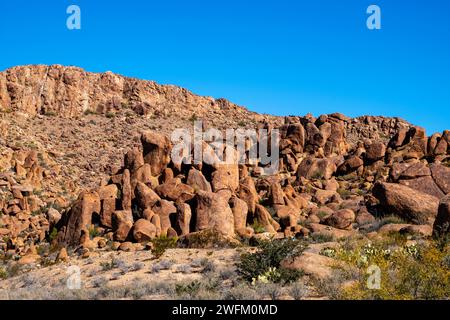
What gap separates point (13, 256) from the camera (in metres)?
22.5

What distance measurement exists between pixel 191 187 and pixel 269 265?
12.8m

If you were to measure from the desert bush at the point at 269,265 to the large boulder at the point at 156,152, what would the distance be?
Answer: 49.7ft

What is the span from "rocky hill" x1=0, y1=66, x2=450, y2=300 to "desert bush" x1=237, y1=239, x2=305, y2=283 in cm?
56

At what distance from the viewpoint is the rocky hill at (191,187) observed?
2216cm

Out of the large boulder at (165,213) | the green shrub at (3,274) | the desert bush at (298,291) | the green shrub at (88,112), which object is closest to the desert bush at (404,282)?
the desert bush at (298,291)

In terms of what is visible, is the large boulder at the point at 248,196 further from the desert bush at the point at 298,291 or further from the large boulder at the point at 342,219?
the desert bush at the point at 298,291

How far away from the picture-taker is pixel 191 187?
25.5m

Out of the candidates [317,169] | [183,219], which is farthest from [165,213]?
[317,169]

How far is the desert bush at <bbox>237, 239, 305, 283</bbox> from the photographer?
39.3 feet

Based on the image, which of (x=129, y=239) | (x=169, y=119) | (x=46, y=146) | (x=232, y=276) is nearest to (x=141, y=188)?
(x=129, y=239)

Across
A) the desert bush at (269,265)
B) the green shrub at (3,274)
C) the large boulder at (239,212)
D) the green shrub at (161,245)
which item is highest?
the large boulder at (239,212)

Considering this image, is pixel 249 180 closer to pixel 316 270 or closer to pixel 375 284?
pixel 316 270

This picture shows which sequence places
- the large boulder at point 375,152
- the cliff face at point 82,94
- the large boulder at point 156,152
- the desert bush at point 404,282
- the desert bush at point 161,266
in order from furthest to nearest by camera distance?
the cliff face at point 82,94, the large boulder at point 375,152, the large boulder at point 156,152, the desert bush at point 161,266, the desert bush at point 404,282
